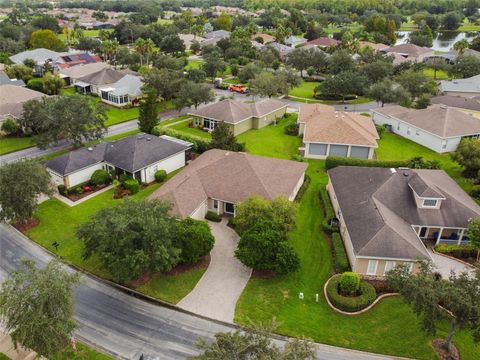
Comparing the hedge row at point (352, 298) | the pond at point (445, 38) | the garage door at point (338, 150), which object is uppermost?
the pond at point (445, 38)

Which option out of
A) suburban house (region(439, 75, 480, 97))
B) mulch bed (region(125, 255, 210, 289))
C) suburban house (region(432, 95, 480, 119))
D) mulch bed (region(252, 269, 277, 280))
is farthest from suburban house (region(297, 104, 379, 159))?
suburban house (region(439, 75, 480, 97))

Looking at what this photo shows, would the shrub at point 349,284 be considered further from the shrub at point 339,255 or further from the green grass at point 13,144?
the green grass at point 13,144

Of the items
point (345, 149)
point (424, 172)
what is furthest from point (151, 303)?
point (345, 149)

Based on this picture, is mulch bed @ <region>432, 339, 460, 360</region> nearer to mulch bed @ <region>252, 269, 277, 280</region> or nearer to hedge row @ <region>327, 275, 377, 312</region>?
hedge row @ <region>327, 275, 377, 312</region>

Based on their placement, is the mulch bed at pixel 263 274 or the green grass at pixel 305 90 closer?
the mulch bed at pixel 263 274

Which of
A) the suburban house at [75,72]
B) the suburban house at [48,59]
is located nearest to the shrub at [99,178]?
the suburban house at [75,72]

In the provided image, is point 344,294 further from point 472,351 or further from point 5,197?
point 5,197

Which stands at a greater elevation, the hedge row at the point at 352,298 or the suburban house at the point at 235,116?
the suburban house at the point at 235,116
